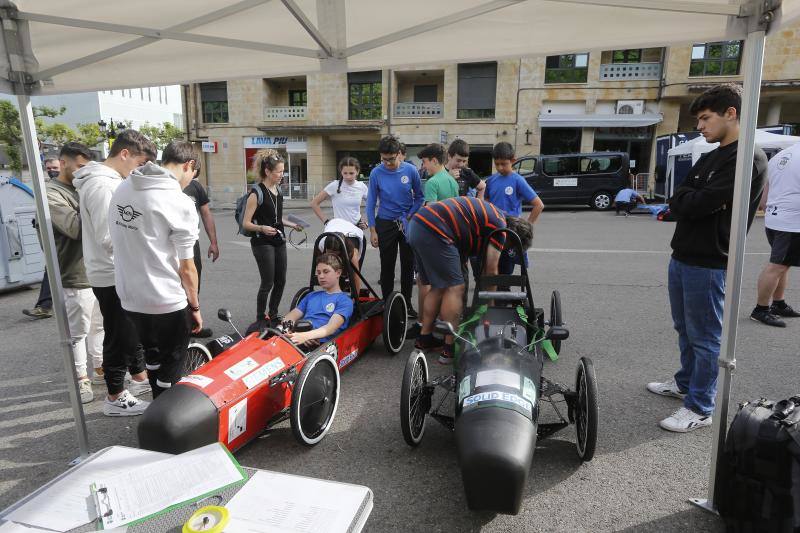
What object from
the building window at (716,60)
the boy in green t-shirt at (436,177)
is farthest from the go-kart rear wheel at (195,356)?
the building window at (716,60)

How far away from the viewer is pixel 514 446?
77.7 inches

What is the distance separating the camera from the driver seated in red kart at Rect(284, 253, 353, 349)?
3.57 meters

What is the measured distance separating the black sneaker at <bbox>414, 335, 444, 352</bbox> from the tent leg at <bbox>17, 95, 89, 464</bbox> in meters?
2.52

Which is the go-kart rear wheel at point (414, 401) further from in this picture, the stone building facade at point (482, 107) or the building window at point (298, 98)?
the building window at point (298, 98)

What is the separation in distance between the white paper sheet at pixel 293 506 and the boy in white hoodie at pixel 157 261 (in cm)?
166

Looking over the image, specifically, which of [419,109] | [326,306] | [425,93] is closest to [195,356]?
[326,306]

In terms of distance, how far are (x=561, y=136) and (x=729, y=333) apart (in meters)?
24.0

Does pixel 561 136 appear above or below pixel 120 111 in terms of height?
below

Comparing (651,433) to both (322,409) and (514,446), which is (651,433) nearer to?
(514,446)

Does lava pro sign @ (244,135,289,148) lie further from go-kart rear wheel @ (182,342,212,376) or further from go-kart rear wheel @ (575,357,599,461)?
go-kart rear wheel @ (575,357,599,461)

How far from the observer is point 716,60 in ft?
73.4

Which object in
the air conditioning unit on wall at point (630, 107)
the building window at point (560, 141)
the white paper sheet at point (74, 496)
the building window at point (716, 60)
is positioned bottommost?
the white paper sheet at point (74, 496)

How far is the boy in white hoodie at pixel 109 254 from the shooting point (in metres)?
3.12

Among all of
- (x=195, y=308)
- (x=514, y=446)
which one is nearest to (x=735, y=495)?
(x=514, y=446)
